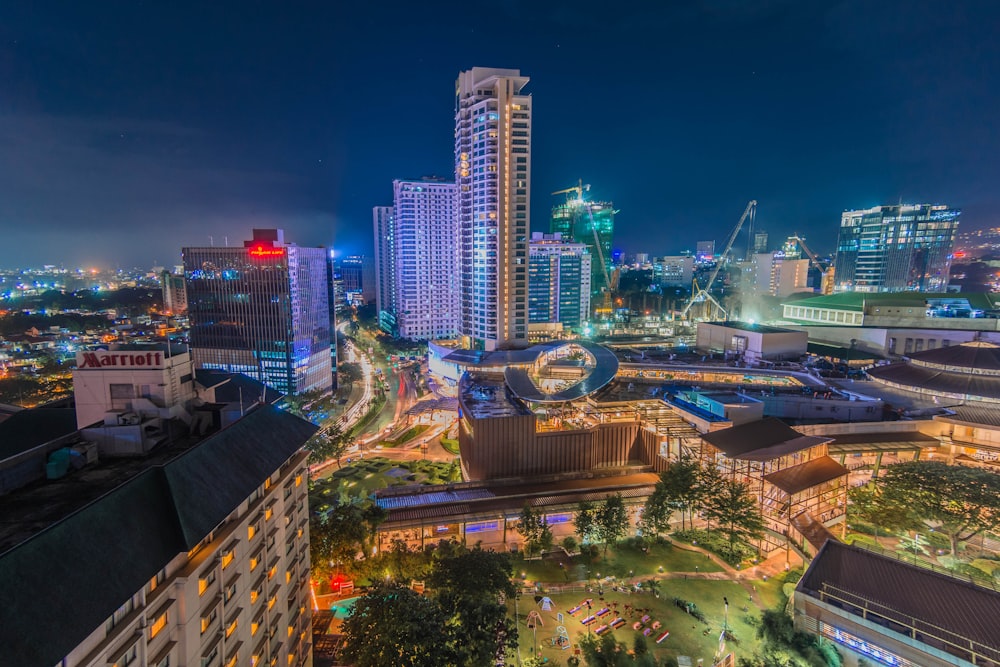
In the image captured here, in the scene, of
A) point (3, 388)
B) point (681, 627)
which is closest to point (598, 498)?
point (681, 627)

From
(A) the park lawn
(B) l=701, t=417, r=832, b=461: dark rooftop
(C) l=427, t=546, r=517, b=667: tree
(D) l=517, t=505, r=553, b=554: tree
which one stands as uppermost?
(B) l=701, t=417, r=832, b=461: dark rooftop

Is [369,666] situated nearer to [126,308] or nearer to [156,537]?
[156,537]

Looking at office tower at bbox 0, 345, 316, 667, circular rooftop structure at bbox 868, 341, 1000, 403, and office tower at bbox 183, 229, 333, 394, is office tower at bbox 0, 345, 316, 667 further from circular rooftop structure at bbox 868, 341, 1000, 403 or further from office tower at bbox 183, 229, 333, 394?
circular rooftop structure at bbox 868, 341, 1000, 403

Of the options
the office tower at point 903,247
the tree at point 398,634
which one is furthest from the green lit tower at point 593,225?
the tree at point 398,634

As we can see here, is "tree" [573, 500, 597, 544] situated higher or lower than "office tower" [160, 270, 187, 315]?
lower

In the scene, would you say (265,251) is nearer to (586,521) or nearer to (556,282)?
(586,521)

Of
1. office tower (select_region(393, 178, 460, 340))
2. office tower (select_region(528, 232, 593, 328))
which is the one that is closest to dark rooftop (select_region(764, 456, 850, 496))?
office tower (select_region(528, 232, 593, 328))

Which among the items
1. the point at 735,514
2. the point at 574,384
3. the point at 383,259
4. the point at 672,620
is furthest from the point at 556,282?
the point at 672,620

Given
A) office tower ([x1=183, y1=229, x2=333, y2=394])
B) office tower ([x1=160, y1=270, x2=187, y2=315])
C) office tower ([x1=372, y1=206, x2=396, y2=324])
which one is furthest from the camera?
office tower ([x1=372, y1=206, x2=396, y2=324])
